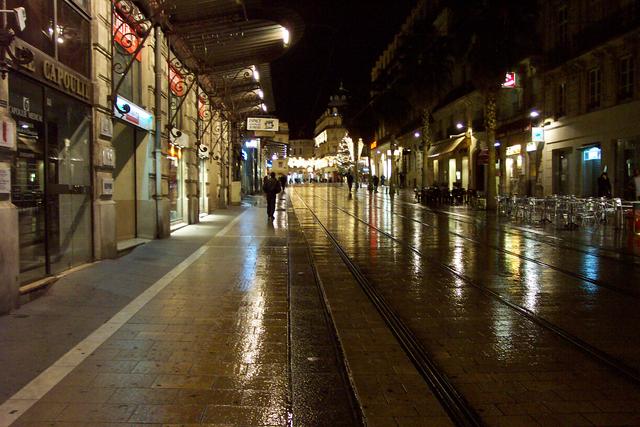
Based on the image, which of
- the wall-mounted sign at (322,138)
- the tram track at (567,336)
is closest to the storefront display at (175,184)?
the tram track at (567,336)

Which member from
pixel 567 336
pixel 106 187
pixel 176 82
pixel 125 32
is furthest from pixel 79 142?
pixel 176 82

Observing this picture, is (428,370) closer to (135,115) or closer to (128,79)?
(135,115)

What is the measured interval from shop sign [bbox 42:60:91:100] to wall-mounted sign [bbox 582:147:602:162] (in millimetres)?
24539

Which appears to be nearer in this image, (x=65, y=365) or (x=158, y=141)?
(x=65, y=365)

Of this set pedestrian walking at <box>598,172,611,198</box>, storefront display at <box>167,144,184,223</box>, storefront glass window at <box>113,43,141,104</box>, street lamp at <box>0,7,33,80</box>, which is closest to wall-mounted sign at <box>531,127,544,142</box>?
pedestrian walking at <box>598,172,611,198</box>

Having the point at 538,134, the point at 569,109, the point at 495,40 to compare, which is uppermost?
the point at 495,40

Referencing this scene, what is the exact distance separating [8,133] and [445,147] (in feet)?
145

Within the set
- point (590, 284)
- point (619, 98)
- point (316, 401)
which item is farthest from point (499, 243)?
point (619, 98)

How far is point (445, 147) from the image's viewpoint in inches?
1939

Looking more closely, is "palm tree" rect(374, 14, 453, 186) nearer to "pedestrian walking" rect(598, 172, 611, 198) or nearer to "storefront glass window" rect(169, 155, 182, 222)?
"pedestrian walking" rect(598, 172, 611, 198)

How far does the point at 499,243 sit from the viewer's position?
1564cm

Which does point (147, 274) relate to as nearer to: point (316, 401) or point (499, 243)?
point (316, 401)

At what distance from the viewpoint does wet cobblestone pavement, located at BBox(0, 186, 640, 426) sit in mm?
4504

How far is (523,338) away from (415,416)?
8.56 feet
